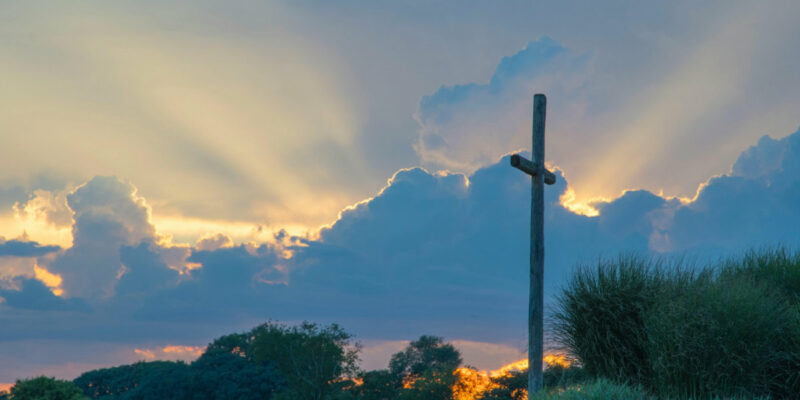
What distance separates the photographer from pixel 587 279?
14938 millimetres

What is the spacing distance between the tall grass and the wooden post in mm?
1021

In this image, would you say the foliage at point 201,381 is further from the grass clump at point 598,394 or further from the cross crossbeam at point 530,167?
the grass clump at point 598,394

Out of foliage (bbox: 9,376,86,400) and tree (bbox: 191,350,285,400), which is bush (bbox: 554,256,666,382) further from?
tree (bbox: 191,350,285,400)

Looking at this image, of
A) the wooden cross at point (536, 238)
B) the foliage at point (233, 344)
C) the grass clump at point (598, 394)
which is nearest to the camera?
the grass clump at point (598, 394)

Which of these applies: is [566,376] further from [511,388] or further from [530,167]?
[511,388]

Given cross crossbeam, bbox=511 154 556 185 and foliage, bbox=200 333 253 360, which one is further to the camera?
foliage, bbox=200 333 253 360

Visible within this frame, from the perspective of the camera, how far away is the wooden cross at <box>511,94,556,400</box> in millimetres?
14117

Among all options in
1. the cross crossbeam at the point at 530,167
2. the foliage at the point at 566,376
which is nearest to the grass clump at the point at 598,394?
the foliage at the point at 566,376

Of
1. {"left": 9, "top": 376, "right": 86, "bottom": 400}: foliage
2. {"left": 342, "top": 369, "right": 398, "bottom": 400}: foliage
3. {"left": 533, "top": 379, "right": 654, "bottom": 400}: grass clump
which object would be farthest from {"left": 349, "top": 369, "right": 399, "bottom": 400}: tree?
{"left": 533, "top": 379, "right": 654, "bottom": 400}: grass clump

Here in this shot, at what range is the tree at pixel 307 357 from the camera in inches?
1959

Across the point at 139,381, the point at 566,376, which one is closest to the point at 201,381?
the point at 139,381

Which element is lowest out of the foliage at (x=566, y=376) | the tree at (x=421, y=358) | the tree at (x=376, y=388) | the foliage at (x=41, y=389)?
the foliage at (x=41, y=389)

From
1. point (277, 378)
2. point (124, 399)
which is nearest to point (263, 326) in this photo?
point (277, 378)

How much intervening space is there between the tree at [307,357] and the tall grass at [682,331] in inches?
1433
